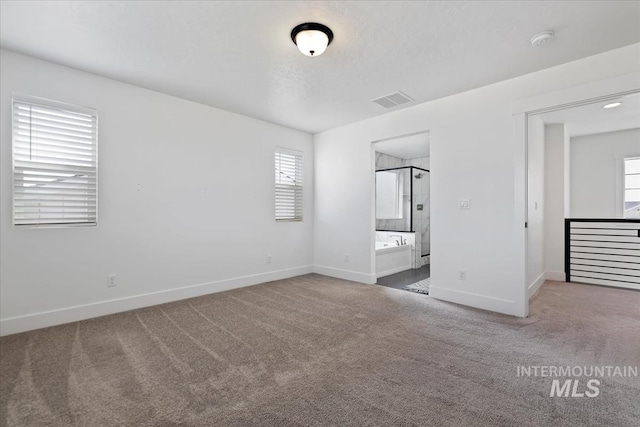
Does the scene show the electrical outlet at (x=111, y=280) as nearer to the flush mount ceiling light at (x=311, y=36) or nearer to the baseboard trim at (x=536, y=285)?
the flush mount ceiling light at (x=311, y=36)

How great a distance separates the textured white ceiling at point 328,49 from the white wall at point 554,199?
2.51m

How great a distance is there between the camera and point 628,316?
311 centimetres

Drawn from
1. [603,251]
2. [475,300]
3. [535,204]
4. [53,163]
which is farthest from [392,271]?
[53,163]

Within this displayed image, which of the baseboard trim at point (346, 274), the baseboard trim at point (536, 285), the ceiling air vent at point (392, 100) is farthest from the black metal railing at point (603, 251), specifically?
the ceiling air vent at point (392, 100)

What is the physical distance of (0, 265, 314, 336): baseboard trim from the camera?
2701 millimetres

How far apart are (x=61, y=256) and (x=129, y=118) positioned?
5.39 ft

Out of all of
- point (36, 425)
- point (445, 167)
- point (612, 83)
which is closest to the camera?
point (36, 425)

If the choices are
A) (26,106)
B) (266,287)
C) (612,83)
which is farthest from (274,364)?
(612,83)

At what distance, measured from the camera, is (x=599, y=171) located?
5.26m

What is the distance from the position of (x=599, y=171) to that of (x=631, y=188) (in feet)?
1.76

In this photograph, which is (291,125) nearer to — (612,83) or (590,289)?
(612,83)

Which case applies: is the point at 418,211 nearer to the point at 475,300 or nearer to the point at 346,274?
the point at 346,274

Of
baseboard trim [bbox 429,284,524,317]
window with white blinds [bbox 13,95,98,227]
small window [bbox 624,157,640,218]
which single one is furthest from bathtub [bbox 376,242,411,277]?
window with white blinds [bbox 13,95,98,227]

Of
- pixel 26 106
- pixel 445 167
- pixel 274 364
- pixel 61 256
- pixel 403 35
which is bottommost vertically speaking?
pixel 274 364
